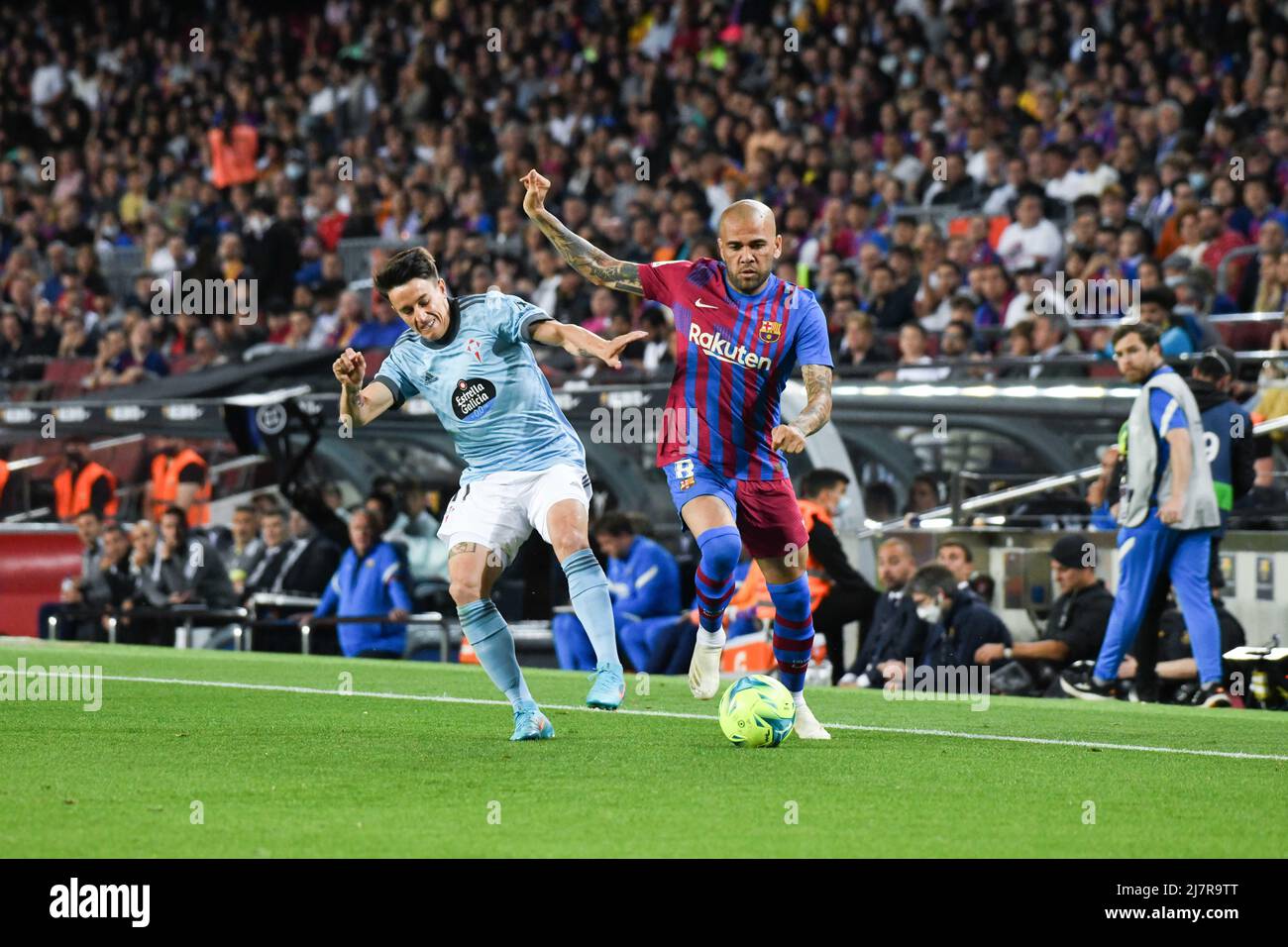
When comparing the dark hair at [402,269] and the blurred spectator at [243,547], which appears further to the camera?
the blurred spectator at [243,547]

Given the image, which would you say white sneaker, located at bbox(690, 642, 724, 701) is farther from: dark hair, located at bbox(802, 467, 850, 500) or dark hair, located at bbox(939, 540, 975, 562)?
dark hair, located at bbox(802, 467, 850, 500)

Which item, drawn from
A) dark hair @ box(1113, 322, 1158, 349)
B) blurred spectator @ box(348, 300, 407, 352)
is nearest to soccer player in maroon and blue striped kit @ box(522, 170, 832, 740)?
dark hair @ box(1113, 322, 1158, 349)

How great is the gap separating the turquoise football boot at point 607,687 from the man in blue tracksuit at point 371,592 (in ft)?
23.9

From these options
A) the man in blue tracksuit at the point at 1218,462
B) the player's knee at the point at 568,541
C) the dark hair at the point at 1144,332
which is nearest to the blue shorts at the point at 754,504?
the player's knee at the point at 568,541

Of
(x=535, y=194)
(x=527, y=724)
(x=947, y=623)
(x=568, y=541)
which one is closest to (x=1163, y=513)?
(x=947, y=623)

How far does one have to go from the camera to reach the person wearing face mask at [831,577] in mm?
13633

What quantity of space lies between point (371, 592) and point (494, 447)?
709 cm

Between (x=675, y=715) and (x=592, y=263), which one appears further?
A: (x=675, y=715)

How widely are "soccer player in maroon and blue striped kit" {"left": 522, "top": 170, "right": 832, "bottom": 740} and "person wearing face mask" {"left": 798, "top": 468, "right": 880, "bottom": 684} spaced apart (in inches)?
190

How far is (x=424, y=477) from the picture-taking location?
17688 millimetres

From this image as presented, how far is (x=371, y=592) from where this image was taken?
15.7m

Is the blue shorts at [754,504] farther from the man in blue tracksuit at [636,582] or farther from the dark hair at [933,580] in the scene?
the man in blue tracksuit at [636,582]

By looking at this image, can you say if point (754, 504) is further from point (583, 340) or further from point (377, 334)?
point (377, 334)
